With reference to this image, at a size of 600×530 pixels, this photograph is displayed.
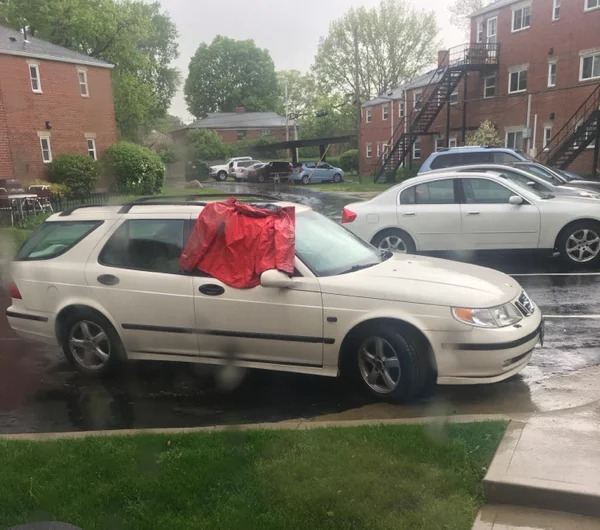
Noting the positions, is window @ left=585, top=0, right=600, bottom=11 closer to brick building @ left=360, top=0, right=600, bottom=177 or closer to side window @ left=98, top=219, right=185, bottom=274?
brick building @ left=360, top=0, right=600, bottom=177

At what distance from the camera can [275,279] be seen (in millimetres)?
4230

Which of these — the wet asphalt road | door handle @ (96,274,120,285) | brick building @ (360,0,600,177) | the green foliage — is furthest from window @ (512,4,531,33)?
door handle @ (96,274,120,285)

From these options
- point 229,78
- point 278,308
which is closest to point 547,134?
point 229,78

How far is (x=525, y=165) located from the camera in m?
14.4

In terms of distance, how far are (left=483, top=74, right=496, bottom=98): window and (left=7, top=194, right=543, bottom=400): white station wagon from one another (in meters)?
27.2

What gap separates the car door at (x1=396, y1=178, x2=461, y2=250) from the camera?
865 centimetres

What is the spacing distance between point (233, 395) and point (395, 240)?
5.03 metres

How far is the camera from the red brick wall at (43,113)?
7.02 meters

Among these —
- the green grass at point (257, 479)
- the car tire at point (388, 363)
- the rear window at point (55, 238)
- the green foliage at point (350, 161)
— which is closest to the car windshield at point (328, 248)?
the car tire at point (388, 363)

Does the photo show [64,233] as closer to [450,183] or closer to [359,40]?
[359,40]

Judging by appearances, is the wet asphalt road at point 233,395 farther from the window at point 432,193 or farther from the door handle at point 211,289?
the window at point 432,193

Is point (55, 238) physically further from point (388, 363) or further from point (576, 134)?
point (576, 134)

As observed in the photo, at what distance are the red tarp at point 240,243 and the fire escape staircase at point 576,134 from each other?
22.3 meters

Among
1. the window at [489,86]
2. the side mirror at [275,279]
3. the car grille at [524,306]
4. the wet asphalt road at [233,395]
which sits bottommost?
the wet asphalt road at [233,395]
